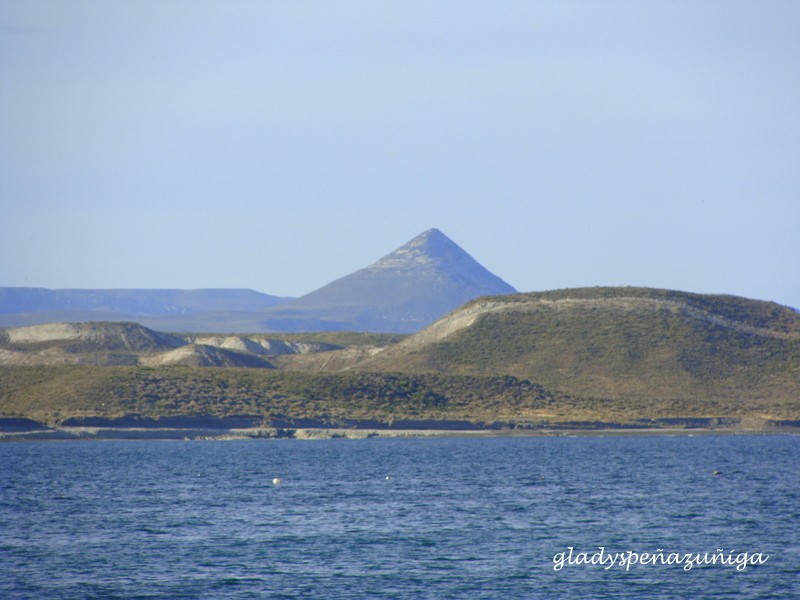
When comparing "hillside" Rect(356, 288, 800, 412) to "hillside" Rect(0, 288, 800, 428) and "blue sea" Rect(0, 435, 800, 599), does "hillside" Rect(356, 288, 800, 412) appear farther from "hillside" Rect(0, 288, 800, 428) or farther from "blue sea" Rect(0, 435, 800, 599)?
"blue sea" Rect(0, 435, 800, 599)

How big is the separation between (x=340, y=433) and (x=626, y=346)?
46.2 metres

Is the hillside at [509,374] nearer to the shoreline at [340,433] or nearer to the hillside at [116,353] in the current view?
the hillside at [116,353]

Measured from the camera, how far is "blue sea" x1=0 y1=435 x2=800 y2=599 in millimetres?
38938

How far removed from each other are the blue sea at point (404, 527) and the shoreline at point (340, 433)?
2232 centimetres

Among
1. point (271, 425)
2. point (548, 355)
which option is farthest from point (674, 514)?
point (548, 355)

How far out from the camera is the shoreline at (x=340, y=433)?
113 meters

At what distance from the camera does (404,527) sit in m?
50.8

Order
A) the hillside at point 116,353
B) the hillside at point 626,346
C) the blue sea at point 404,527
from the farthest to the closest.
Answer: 1. the hillside at point 116,353
2. the hillside at point 626,346
3. the blue sea at point 404,527

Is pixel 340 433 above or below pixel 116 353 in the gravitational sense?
below

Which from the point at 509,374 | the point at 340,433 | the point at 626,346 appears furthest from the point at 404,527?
the point at 626,346

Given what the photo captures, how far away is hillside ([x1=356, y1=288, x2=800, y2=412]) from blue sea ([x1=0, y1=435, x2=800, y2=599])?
166ft

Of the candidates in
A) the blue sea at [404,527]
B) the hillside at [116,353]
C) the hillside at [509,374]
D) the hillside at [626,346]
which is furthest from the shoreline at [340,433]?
the hillside at [116,353]

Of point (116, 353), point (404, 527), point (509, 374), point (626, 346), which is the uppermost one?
point (626, 346)

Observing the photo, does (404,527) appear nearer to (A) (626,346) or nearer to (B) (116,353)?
(A) (626,346)
